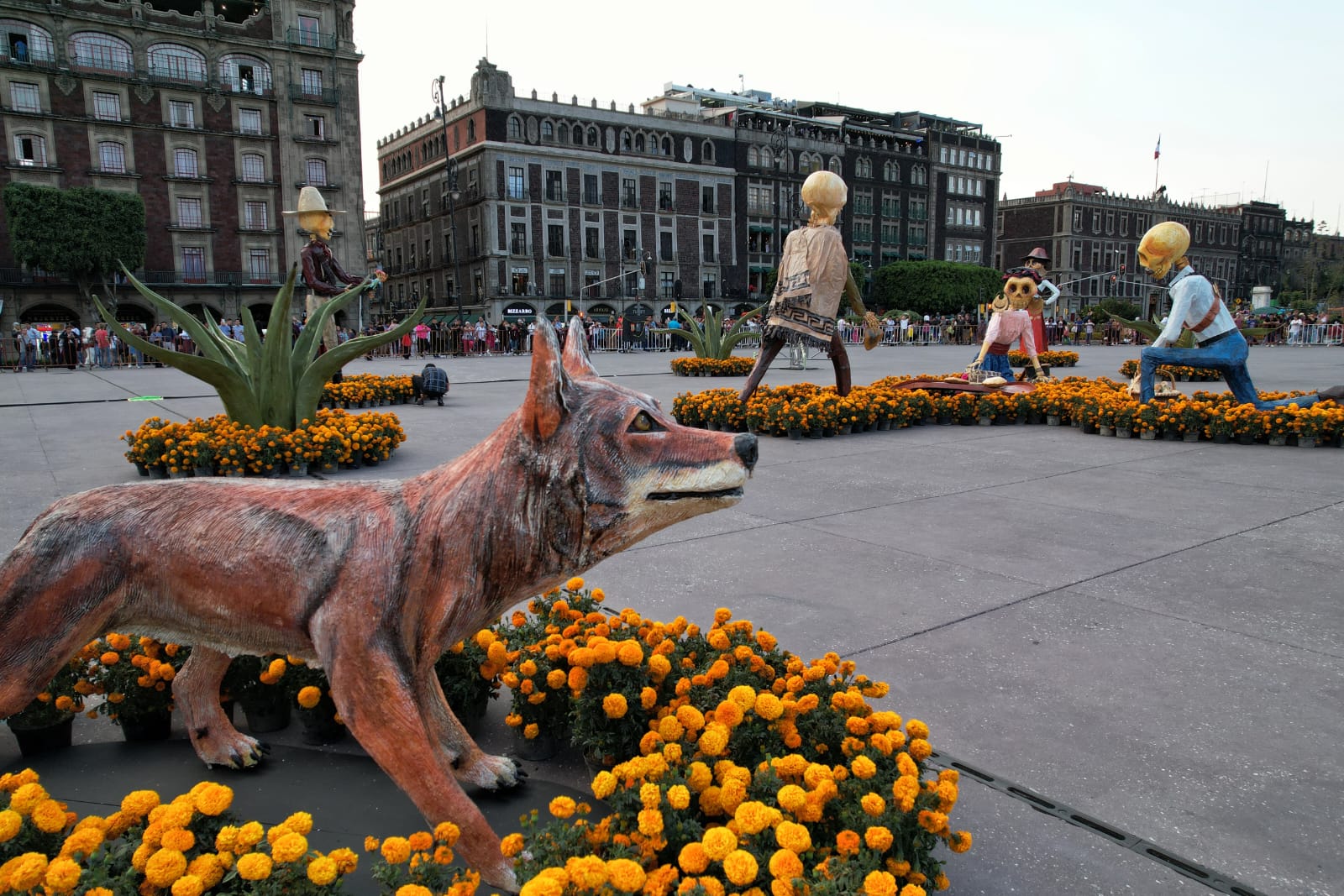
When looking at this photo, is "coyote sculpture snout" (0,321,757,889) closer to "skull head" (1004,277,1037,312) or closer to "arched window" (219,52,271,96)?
"skull head" (1004,277,1037,312)

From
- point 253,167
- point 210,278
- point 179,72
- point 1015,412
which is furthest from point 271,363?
point 179,72

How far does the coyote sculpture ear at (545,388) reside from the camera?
181 centimetres

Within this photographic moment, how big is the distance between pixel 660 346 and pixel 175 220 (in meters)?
26.0

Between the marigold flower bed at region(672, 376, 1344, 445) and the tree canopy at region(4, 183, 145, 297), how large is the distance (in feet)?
125

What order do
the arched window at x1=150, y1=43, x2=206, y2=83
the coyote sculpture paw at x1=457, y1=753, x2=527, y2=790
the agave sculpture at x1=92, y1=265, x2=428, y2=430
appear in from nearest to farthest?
the coyote sculpture paw at x1=457, y1=753, x2=527, y2=790 < the agave sculpture at x1=92, y1=265, x2=428, y2=430 < the arched window at x1=150, y1=43, x2=206, y2=83

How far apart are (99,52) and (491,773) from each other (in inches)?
1978

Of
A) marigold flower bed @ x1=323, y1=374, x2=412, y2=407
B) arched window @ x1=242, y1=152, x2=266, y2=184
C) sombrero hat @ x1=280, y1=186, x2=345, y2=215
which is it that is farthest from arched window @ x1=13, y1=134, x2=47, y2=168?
sombrero hat @ x1=280, y1=186, x2=345, y2=215

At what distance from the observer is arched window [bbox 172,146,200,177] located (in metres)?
41.5

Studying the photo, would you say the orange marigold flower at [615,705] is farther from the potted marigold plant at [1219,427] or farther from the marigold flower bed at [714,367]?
the marigold flower bed at [714,367]

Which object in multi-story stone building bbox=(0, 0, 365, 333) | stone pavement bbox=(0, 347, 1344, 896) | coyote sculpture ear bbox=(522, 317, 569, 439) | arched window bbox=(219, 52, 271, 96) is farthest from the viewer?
arched window bbox=(219, 52, 271, 96)

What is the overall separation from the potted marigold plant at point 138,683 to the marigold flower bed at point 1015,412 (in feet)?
23.7

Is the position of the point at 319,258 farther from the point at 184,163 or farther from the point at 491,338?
the point at 184,163

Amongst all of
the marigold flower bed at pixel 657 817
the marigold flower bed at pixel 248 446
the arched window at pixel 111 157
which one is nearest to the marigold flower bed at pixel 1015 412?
the marigold flower bed at pixel 248 446

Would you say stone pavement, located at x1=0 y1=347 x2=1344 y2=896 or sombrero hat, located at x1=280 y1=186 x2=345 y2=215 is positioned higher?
sombrero hat, located at x1=280 y1=186 x2=345 y2=215
